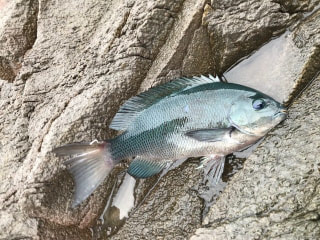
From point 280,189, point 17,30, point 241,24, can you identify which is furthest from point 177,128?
point 17,30

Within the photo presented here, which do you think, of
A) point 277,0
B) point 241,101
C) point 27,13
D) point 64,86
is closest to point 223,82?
point 241,101

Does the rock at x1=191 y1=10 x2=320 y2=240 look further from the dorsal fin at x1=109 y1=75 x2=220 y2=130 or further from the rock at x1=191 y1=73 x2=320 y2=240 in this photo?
the dorsal fin at x1=109 y1=75 x2=220 y2=130

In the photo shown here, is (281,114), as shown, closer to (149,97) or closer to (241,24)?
(241,24)

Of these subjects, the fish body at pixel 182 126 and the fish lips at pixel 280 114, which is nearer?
the fish lips at pixel 280 114

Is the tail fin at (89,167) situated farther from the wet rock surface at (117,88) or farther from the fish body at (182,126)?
the wet rock surface at (117,88)

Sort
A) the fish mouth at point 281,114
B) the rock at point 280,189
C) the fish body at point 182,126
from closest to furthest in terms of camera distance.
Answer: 1. the rock at point 280,189
2. the fish mouth at point 281,114
3. the fish body at point 182,126

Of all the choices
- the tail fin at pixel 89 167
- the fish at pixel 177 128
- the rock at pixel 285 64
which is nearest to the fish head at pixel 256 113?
the fish at pixel 177 128

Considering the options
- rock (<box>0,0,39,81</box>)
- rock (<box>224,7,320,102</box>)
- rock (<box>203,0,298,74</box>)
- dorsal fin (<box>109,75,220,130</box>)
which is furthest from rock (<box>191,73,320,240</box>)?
rock (<box>0,0,39,81</box>)

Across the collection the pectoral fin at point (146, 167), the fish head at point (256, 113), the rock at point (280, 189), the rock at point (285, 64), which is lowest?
the pectoral fin at point (146, 167)
